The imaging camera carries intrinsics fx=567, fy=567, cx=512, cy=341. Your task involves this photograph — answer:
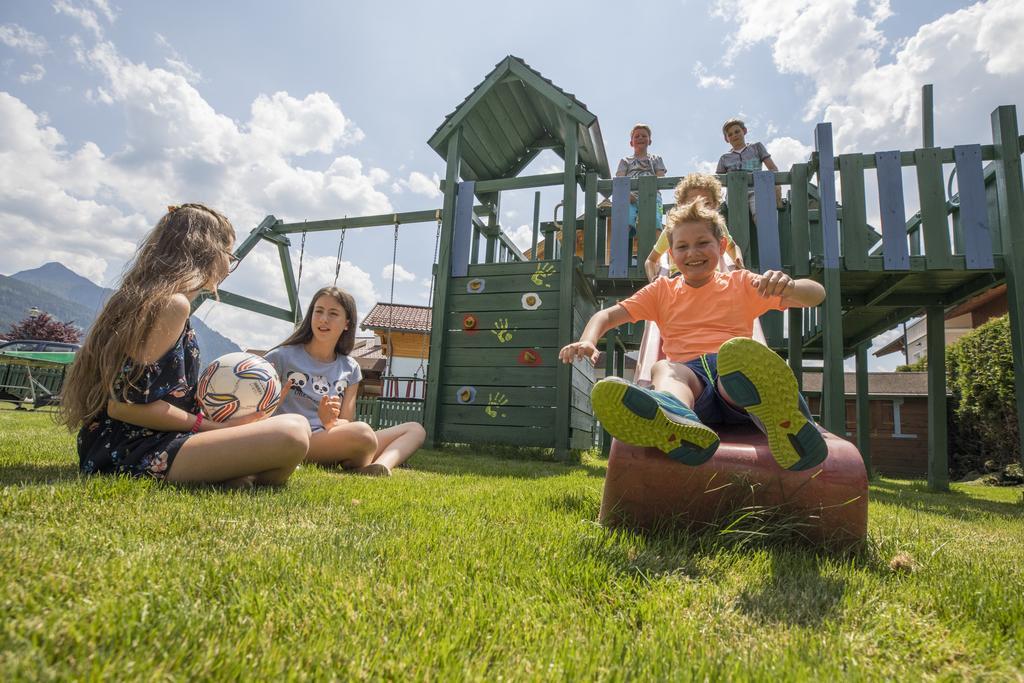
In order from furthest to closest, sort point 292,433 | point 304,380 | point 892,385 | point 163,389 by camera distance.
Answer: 1. point 892,385
2. point 304,380
3. point 292,433
4. point 163,389

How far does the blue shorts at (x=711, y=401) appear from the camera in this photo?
2340mm

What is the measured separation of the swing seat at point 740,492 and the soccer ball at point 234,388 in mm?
1845

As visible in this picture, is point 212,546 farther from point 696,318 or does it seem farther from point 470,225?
point 470,225

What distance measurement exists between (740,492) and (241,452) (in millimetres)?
1978

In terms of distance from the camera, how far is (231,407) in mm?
2732

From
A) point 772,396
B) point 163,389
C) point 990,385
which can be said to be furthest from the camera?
point 990,385

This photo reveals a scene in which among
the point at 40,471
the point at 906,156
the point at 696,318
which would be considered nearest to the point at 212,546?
the point at 40,471

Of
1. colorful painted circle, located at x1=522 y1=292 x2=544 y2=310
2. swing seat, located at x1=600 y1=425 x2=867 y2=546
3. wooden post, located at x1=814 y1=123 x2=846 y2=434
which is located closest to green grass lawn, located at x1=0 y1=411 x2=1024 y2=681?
swing seat, located at x1=600 y1=425 x2=867 y2=546

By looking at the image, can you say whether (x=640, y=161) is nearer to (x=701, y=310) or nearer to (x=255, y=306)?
(x=701, y=310)

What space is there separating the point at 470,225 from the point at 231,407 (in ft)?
15.4

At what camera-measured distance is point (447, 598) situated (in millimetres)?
1195

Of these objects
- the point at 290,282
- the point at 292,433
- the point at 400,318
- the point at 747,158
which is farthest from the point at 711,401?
the point at 400,318

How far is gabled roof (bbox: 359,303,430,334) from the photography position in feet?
77.9

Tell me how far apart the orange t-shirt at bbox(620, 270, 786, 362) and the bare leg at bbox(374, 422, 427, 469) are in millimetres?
2071
